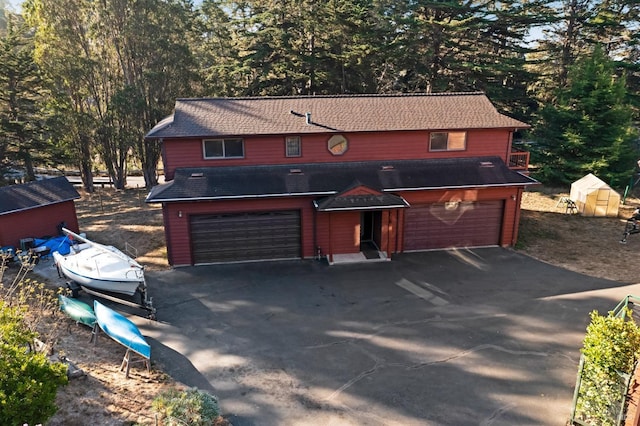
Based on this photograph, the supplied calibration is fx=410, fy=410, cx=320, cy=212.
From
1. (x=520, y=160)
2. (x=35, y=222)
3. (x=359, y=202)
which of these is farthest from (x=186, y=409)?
(x=520, y=160)

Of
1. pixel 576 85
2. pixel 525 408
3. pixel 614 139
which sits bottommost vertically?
pixel 525 408

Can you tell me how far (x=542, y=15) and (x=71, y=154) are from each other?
35944mm

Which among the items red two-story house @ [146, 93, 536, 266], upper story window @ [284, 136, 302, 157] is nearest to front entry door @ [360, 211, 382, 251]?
red two-story house @ [146, 93, 536, 266]

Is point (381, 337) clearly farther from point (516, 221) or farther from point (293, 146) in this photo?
point (516, 221)

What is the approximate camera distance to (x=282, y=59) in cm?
3388

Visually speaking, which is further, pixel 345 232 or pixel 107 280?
pixel 345 232

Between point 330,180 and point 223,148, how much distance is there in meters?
4.72

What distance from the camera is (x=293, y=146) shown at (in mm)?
17781

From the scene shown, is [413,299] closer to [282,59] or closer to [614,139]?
[614,139]

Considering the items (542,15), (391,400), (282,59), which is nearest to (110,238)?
(391,400)

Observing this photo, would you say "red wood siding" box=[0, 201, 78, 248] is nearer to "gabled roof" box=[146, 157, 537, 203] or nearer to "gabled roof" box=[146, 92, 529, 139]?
"gabled roof" box=[146, 157, 537, 203]

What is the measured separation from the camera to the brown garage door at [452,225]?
17969 mm

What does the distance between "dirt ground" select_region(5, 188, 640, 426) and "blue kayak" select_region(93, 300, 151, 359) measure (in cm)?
54

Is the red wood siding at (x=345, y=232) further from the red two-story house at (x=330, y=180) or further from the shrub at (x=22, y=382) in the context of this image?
the shrub at (x=22, y=382)
